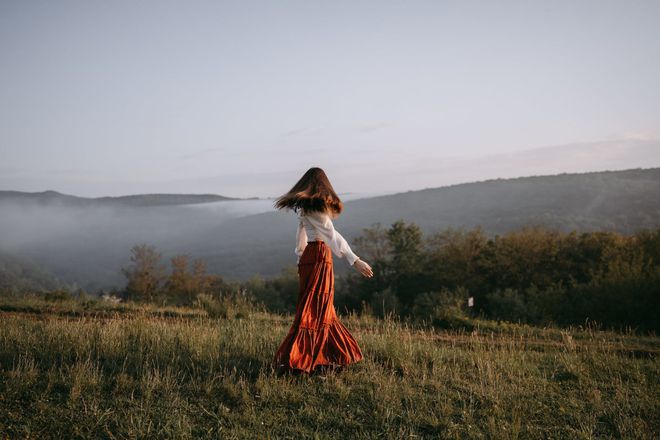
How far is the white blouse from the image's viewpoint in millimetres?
5777

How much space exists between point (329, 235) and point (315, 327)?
4.18ft

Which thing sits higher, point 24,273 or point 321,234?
point 321,234

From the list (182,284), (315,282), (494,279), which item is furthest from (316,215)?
(182,284)

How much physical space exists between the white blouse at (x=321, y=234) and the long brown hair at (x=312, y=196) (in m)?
0.11

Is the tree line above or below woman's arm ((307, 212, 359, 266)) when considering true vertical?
below

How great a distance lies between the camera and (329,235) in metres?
5.84

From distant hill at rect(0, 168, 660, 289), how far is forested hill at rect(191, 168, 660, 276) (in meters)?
0.20

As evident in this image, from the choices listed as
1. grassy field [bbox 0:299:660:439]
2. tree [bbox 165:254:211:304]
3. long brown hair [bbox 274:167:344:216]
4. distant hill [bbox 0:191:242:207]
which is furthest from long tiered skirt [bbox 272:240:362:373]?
distant hill [bbox 0:191:242:207]

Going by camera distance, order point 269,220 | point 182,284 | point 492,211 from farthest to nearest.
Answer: point 269,220 < point 492,211 < point 182,284

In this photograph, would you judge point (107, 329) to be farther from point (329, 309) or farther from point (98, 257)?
point (98, 257)

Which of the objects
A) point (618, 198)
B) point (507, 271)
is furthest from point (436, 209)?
point (507, 271)

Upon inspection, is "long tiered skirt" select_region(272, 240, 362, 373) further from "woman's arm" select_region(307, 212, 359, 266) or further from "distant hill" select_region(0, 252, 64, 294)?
"distant hill" select_region(0, 252, 64, 294)

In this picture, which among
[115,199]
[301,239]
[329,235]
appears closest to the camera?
[329,235]

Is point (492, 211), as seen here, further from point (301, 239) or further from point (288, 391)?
point (288, 391)
